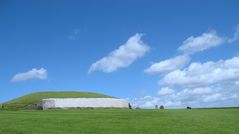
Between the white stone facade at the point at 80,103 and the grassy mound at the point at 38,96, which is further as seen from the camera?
the grassy mound at the point at 38,96

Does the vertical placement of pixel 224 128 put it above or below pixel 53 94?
below

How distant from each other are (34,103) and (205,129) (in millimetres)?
79642

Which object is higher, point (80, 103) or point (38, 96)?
point (38, 96)

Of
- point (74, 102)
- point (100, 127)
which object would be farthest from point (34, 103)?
point (100, 127)

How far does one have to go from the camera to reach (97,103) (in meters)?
102

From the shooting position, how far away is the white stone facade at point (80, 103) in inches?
3799

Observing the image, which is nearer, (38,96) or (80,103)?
(80,103)

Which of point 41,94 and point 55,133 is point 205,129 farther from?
point 41,94

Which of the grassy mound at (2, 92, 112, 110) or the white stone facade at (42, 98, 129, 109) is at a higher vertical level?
the grassy mound at (2, 92, 112, 110)

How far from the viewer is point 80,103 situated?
99750 mm

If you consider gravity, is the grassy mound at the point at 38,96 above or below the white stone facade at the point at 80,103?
above

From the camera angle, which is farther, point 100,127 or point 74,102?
point 74,102

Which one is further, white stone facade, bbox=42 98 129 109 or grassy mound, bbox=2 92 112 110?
grassy mound, bbox=2 92 112 110

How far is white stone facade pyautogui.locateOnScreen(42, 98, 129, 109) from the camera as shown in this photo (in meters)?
96.5
